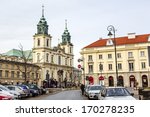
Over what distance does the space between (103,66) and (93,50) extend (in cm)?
195

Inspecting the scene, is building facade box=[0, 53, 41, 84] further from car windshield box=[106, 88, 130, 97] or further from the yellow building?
car windshield box=[106, 88, 130, 97]

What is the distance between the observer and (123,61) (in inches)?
1176

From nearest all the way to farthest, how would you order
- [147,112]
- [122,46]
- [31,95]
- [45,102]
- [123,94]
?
1. [147,112]
2. [45,102]
3. [123,94]
4. [31,95]
5. [122,46]

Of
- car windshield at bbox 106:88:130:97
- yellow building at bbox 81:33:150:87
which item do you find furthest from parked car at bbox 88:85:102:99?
yellow building at bbox 81:33:150:87

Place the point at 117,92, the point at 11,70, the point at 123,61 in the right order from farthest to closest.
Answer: the point at 11,70
the point at 123,61
the point at 117,92

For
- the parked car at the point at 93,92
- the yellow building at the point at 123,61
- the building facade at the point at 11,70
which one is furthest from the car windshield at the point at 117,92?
the building facade at the point at 11,70

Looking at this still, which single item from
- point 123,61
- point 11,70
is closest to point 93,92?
point 123,61

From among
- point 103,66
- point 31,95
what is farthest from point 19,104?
point 103,66

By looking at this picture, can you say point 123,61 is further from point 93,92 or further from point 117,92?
point 117,92

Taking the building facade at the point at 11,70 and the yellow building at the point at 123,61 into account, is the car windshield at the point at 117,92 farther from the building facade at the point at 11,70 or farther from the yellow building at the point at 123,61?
the building facade at the point at 11,70

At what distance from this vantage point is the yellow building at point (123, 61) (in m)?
27.7

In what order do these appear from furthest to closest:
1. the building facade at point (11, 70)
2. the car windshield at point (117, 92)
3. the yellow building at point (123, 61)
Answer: the building facade at point (11, 70), the yellow building at point (123, 61), the car windshield at point (117, 92)

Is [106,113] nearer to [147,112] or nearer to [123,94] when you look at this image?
[147,112]

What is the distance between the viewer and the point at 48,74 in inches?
1977
